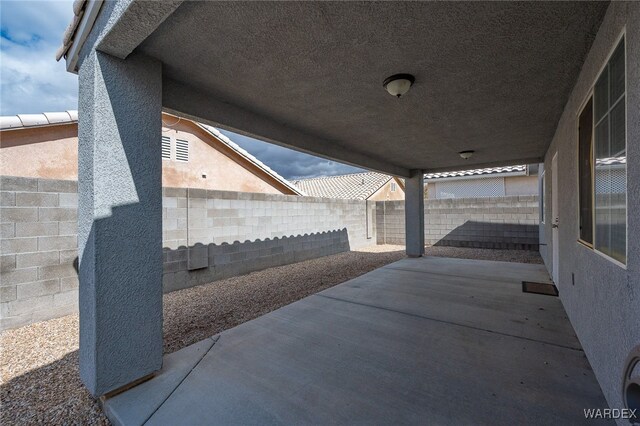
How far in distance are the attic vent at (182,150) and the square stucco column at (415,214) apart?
24.2 ft

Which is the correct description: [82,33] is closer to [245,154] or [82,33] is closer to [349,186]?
[245,154]

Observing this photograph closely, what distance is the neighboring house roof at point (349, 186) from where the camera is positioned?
18.0 metres

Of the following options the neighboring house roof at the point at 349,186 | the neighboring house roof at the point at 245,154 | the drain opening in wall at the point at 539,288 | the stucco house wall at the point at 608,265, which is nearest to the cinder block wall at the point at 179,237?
the neighboring house roof at the point at 245,154

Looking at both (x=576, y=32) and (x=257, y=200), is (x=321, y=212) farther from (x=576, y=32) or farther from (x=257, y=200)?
(x=576, y=32)

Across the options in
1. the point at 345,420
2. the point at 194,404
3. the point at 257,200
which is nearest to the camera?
the point at 345,420

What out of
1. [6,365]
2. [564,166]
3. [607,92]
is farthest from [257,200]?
[607,92]

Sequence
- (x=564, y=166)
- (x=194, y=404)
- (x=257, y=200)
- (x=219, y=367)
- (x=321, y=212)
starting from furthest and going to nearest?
(x=321, y=212) < (x=257, y=200) < (x=564, y=166) < (x=219, y=367) < (x=194, y=404)

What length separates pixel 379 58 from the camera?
8.20 ft

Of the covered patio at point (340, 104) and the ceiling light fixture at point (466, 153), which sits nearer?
the covered patio at point (340, 104)

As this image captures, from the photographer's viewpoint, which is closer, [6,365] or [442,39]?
[442,39]

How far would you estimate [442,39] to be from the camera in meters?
2.24

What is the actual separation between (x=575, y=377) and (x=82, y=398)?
4.03 metres

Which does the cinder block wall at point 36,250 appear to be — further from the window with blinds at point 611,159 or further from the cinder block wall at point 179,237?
the window with blinds at point 611,159

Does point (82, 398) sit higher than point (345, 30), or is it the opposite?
point (345, 30)
